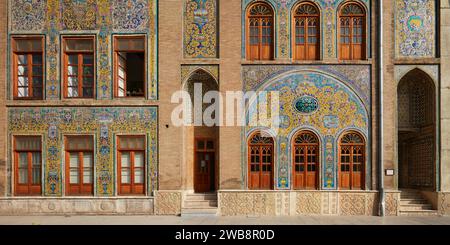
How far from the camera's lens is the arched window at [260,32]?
16031 mm

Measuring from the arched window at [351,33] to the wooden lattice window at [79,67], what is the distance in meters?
9.08

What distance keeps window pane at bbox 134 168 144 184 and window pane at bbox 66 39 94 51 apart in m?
4.78

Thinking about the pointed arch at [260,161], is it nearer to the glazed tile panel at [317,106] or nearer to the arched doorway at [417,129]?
the glazed tile panel at [317,106]

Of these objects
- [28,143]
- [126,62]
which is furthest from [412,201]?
[28,143]

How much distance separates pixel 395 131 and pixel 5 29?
14.6m

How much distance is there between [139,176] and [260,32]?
22.4ft

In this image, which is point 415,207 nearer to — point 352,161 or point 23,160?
point 352,161

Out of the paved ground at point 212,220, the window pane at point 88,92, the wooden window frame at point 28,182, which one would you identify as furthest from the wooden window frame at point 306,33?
the wooden window frame at point 28,182

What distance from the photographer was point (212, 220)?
1465 cm

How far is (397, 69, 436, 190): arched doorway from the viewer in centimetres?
1595

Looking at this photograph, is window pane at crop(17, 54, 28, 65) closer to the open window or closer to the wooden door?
the open window

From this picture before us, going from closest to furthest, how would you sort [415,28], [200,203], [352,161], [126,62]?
[415,28], [352,161], [200,203], [126,62]

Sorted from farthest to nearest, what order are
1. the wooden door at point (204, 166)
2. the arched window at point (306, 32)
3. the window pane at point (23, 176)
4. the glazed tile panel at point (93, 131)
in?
the wooden door at point (204, 166)
the window pane at point (23, 176)
the arched window at point (306, 32)
the glazed tile panel at point (93, 131)

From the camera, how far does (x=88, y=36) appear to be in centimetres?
1608
